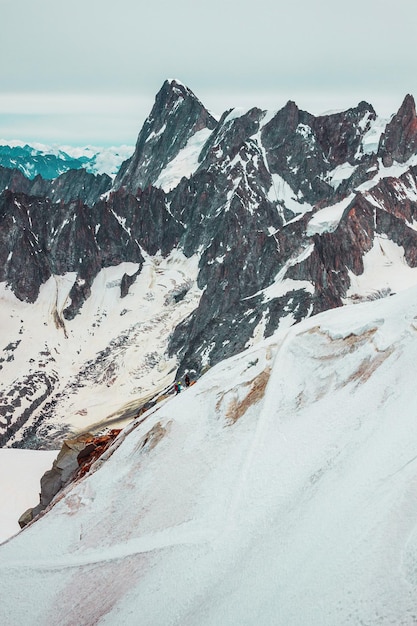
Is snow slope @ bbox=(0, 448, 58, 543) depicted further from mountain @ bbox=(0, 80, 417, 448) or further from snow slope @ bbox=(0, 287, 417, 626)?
mountain @ bbox=(0, 80, 417, 448)

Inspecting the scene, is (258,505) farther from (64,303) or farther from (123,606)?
(64,303)

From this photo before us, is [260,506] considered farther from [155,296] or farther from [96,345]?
[155,296]

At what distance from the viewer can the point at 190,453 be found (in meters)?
30.5

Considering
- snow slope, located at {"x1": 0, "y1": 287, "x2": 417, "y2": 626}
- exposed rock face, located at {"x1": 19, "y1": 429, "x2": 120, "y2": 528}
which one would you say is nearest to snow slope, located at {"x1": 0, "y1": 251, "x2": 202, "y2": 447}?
exposed rock face, located at {"x1": 19, "y1": 429, "x2": 120, "y2": 528}

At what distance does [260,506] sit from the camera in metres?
24.0

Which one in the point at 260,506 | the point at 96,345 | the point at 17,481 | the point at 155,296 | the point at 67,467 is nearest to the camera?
the point at 260,506

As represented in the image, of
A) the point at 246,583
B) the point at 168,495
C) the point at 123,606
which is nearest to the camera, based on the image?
the point at 246,583

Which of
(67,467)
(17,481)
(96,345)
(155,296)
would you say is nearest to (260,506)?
(67,467)

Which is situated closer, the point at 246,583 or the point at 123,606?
the point at 246,583

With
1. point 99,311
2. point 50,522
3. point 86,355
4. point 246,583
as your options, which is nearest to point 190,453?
point 50,522

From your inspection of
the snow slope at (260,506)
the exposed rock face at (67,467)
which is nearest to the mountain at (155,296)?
the exposed rock face at (67,467)

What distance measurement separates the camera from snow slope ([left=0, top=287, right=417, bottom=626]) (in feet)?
59.8

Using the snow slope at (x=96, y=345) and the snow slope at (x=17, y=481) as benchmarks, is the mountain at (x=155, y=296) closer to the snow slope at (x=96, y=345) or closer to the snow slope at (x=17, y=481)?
the snow slope at (x=96, y=345)

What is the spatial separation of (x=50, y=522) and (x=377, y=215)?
14273 cm
